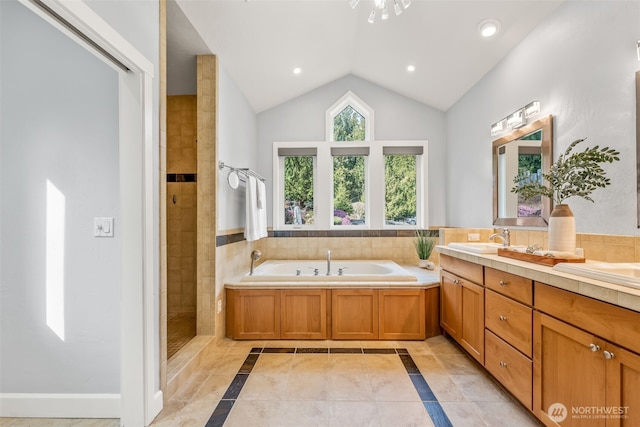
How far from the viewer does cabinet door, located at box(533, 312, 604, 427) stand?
1228mm

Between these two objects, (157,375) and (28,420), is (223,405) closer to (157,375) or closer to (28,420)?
(157,375)

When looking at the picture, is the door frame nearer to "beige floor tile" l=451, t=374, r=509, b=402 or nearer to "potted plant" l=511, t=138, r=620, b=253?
"beige floor tile" l=451, t=374, r=509, b=402

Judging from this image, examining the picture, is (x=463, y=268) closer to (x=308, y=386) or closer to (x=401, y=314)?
(x=401, y=314)

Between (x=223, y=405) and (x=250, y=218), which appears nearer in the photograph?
(x=223, y=405)

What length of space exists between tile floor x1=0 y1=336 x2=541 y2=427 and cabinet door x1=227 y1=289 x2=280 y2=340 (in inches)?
7.2

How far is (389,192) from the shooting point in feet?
13.2

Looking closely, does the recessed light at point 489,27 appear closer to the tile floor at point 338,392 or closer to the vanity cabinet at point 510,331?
the vanity cabinet at point 510,331

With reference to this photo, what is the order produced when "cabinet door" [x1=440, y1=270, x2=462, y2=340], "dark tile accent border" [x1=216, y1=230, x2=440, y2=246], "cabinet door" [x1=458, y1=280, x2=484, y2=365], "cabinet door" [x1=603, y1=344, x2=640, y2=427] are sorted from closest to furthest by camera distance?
"cabinet door" [x1=603, y1=344, x2=640, y2=427] → "cabinet door" [x1=458, y1=280, x2=484, y2=365] → "cabinet door" [x1=440, y1=270, x2=462, y2=340] → "dark tile accent border" [x1=216, y1=230, x2=440, y2=246]

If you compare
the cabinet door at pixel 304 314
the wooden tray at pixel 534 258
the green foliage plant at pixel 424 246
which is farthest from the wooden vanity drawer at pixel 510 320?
the green foliage plant at pixel 424 246

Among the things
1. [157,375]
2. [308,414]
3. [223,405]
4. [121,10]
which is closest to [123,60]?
[121,10]

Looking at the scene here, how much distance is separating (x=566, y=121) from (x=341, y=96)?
2592mm

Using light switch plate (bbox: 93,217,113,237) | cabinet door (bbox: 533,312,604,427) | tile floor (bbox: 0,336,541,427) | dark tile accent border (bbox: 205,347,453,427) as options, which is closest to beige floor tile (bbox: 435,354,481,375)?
tile floor (bbox: 0,336,541,427)

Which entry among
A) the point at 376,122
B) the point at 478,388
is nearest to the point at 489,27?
the point at 376,122

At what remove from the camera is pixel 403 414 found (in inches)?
68.9
